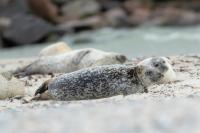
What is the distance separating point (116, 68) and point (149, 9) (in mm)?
22414

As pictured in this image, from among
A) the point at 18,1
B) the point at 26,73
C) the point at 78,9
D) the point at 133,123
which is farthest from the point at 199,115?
the point at 78,9

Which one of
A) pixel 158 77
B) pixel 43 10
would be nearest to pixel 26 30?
pixel 43 10

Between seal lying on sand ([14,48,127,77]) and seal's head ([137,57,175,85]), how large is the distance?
130 cm

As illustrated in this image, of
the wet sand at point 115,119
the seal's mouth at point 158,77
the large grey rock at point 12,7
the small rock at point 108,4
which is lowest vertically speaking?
the wet sand at point 115,119

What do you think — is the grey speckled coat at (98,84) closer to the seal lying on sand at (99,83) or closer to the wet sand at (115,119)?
the seal lying on sand at (99,83)

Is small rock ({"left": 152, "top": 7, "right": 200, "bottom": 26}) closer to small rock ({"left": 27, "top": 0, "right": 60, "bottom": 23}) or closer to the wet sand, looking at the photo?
small rock ({"left": 27, "top": 0, "right": 60, "bottom": 23})

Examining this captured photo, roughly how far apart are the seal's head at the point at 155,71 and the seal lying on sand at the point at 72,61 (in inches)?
51.2

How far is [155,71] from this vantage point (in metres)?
6.39

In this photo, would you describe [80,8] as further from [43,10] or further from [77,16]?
[43,10]

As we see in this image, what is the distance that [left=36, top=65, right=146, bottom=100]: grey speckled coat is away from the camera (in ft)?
18.9

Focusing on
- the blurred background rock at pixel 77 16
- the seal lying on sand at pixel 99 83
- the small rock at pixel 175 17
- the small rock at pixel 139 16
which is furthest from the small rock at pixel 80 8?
the seal lying on sand at pixel 99 83

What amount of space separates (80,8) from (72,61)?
61.8ft

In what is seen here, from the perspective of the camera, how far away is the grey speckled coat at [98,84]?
577 centimetres

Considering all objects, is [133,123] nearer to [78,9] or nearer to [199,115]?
[199,115]
